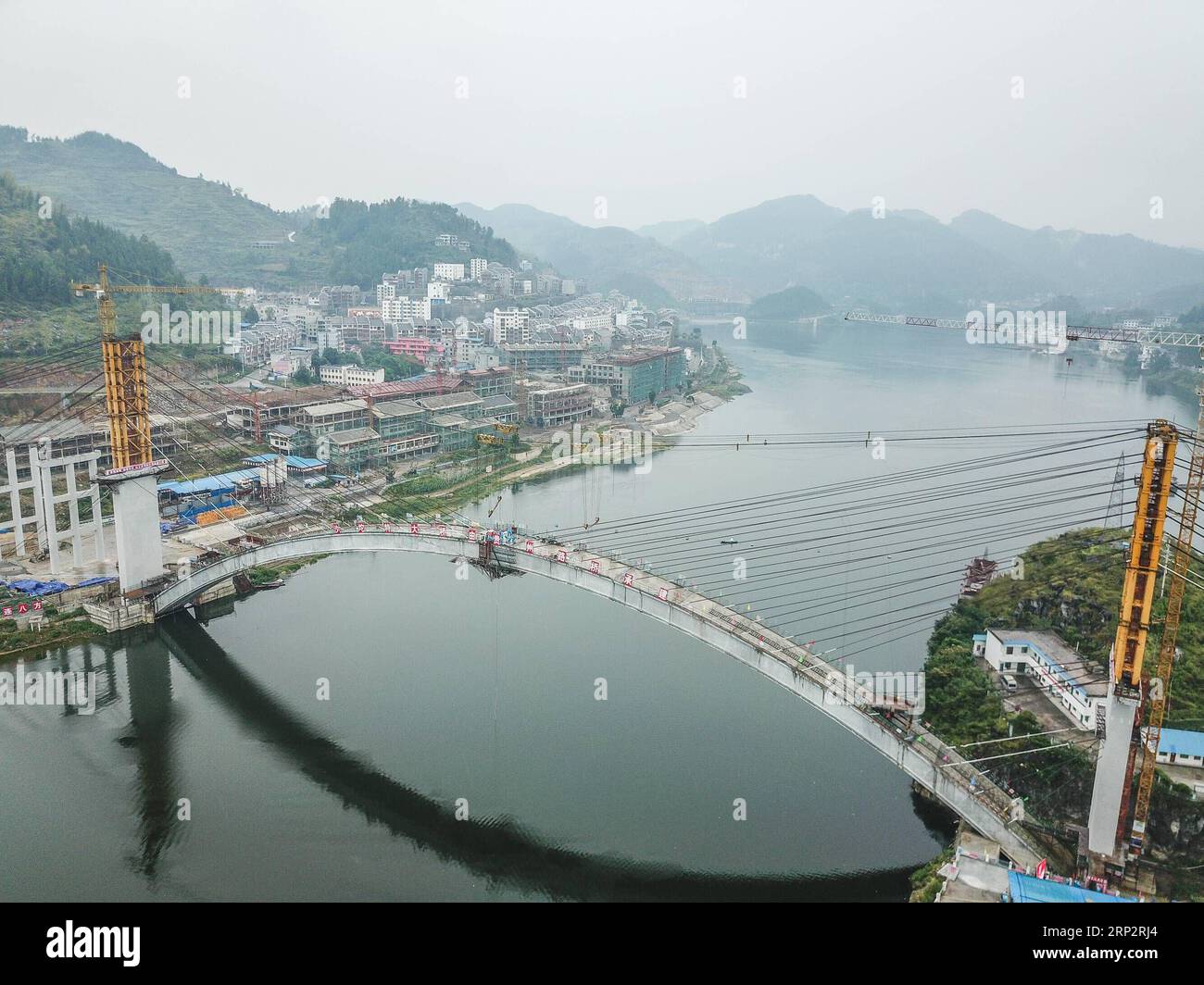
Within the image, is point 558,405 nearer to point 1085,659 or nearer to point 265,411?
point 265,411

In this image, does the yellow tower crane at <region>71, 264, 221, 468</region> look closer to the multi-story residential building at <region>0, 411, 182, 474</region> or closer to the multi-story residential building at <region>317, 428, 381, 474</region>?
the multi-story residential building at <region>0, 411, 182, 474</region>

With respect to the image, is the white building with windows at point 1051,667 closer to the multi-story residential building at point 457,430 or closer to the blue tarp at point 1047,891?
the blue tarp at point 1047,891

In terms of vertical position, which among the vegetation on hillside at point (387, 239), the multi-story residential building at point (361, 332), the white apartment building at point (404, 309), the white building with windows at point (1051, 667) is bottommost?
the white building with windows at point (1051, 667)

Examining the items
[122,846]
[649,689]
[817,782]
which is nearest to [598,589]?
[649,689]

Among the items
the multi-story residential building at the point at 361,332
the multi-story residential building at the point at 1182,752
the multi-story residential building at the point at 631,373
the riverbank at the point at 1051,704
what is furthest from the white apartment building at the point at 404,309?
the multi-story residential building at the point at 1182,752

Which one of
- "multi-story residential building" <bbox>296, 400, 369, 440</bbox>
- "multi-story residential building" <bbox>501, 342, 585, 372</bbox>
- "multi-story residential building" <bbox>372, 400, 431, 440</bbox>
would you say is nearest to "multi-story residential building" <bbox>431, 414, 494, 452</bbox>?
"multi-story residential building" <bbox>372, 400, 431, 440</bbox>

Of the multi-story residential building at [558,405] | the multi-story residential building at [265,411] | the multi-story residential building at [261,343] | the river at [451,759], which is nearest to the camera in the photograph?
the river at [451,759]

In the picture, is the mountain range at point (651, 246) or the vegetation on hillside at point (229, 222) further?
the mountain range at point (651, 246)
